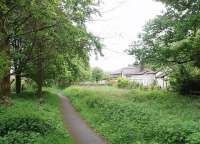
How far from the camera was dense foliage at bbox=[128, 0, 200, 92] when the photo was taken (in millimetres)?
27716

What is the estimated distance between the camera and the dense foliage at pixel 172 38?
27.7 m

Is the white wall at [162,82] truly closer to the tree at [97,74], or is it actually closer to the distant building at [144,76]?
the distant building at [144,76]

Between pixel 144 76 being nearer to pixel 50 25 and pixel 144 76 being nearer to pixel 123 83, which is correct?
pixel 123 83

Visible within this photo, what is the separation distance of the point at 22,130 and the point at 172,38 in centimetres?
1768

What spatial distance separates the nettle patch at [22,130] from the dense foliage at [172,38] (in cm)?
1421

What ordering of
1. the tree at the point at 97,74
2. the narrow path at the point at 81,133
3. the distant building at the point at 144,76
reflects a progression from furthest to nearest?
the tree at the point at 97,74
the distant building at the point at 144,76
the narrow path at the point at 81,133

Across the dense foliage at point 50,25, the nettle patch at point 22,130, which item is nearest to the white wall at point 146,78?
the dense foliage at point 50,25

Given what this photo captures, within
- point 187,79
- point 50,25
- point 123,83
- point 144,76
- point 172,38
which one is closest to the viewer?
point 50,25

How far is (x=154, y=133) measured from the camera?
52.4 ft

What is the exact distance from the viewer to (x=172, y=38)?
30.2m

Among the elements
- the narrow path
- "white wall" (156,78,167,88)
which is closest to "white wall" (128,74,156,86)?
"white wall" (156,78,167,88)

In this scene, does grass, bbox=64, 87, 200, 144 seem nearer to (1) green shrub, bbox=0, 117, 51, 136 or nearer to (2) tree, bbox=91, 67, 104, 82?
(1) green shrub, bbox=0, 117, 51, 136

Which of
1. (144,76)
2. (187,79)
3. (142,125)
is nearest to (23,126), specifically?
(142,125)

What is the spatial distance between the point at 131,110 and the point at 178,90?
1504 centimetres
